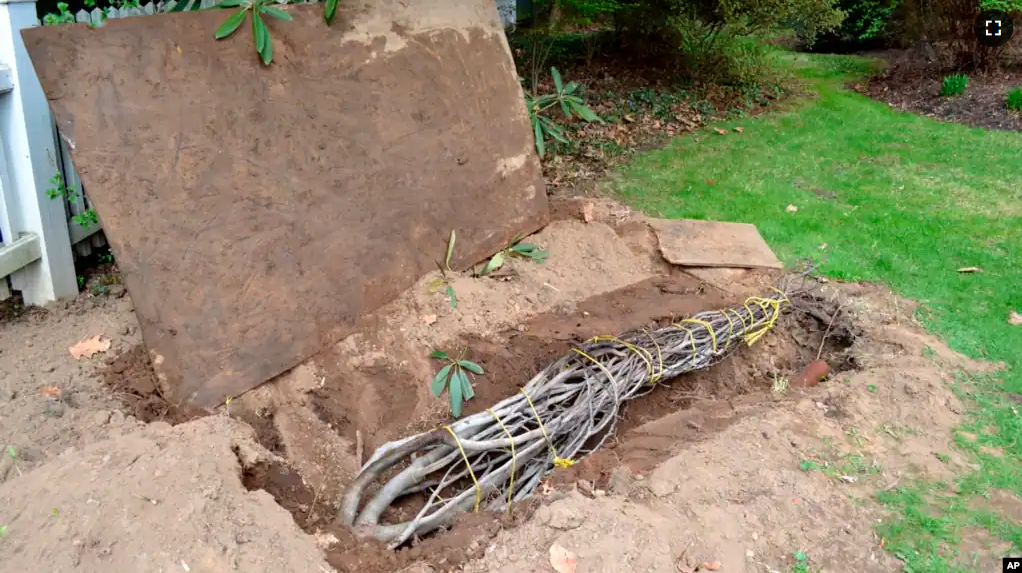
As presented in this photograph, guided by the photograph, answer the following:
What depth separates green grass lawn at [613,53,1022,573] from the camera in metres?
3.36

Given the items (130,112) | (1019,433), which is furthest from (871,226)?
(130,112)

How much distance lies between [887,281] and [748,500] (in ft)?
9.18

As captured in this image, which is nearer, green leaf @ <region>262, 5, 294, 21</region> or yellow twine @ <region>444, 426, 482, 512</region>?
yellow twine @ <region>444, 426, 482, 512</region>

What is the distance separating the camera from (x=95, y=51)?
3.49 meters

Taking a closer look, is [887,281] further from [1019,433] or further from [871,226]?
[1019,433]

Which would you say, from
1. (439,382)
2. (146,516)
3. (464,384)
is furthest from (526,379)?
(146,516)

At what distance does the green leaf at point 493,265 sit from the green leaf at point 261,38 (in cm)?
180

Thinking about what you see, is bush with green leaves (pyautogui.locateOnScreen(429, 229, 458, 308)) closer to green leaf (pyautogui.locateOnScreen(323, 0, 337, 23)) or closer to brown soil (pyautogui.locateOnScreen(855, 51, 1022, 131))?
green leaf (pyautogui.locateOnScreen(323, 0, 337, 23))

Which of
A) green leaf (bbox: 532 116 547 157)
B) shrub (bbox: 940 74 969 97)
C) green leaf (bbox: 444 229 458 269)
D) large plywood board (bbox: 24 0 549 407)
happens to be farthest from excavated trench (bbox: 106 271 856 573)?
shrub (bbox: 940 74 969 97)

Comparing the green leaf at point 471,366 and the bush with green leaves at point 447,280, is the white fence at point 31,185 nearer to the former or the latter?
the bush with green leaves at point 447,280

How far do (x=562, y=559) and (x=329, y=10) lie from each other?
3172mm

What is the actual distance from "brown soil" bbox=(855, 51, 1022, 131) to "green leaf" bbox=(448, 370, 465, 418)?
8154mm

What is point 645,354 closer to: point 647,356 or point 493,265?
point 647,356

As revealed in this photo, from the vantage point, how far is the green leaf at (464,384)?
4.00 m
